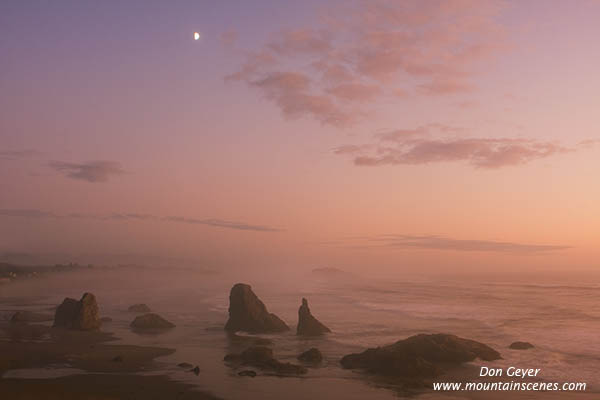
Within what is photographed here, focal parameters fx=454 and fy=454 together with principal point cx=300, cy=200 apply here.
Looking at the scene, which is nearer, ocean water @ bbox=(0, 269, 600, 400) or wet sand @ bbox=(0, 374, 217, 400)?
wet sand @ bbox=(0, 374, 217, 400)

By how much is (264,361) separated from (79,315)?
1355 inches

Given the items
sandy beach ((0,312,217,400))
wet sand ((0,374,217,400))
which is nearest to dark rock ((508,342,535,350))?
wet sand ((0,374,217,400))

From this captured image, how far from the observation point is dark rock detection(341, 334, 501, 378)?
41.3 metres

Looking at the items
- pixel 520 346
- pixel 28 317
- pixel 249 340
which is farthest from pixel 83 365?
pixel 520 346

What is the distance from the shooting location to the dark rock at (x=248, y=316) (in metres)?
66.8

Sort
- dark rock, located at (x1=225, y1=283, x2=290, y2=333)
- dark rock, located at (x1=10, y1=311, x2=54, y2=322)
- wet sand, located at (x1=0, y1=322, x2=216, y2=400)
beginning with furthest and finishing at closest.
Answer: dark rock, located at (x1=10, y1=311, x2=54, y2=322) → dark rock, located at (x1=225, y1=283, x2=290, y2=333) → wet sand, located at (x1=0, y1=322, x2=216, y2=400)

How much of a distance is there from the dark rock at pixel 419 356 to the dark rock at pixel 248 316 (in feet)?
76.2

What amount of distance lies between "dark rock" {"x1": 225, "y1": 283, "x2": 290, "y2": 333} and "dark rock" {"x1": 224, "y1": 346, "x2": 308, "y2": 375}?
65.3 ft

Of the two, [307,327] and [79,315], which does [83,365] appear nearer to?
[79,315]

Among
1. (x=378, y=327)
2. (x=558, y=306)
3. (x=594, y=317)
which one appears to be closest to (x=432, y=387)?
(x=378, y=327)

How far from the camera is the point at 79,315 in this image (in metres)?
63.8

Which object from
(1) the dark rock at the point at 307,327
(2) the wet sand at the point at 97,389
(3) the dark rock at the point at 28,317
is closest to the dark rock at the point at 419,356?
(2) the wet sand at the point at 97,389

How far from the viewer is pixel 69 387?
3353cm

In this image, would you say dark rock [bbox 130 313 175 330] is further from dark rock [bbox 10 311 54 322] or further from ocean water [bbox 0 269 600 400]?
dark rock [bbox 10 311 54 322]
